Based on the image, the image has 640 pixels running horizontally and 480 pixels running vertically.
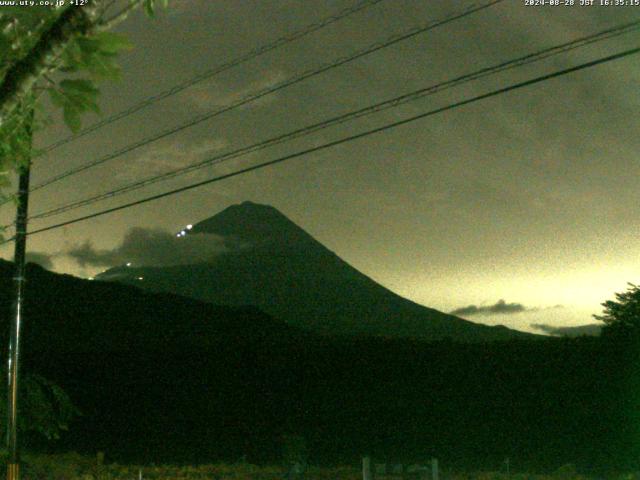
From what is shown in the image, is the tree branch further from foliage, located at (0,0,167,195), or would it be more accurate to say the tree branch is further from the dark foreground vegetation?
the dark foreground vegetation

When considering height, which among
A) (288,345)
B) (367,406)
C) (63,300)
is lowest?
(367,406)

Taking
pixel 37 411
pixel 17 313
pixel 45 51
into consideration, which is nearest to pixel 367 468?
pixel 17 313

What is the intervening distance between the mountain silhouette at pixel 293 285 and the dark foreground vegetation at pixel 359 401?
69253 mm

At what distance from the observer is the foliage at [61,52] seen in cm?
284

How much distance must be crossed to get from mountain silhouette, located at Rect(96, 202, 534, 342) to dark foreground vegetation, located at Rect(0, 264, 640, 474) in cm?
6925

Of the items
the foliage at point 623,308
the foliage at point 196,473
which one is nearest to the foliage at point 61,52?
the foliage at point 196,473

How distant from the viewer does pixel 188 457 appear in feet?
67.8

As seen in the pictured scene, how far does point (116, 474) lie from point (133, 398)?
4.95m

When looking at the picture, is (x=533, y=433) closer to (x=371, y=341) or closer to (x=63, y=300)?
(x=371, y=341)

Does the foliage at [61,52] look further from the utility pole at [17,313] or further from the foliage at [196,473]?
the foliage at [196,473]

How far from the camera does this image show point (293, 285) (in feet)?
453

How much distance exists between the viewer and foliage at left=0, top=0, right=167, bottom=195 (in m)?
2.84

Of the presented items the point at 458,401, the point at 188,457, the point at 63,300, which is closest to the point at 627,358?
the point at 458,401

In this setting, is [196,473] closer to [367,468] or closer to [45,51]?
[367,468]
